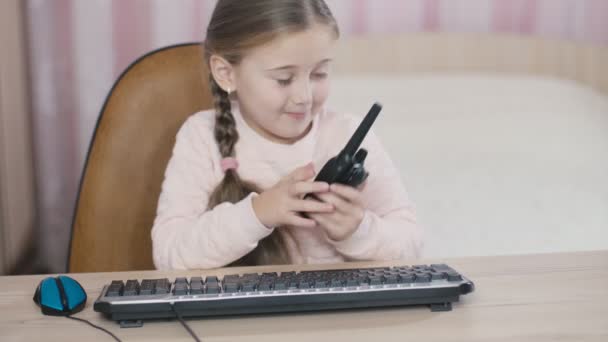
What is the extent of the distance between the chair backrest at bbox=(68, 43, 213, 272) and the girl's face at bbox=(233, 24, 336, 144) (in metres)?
0.24

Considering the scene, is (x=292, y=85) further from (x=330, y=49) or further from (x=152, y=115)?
(x=152, y=115)

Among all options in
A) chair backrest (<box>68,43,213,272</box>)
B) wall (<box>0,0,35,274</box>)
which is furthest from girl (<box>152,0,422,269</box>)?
wall (<box>0,0,35,274</box>)

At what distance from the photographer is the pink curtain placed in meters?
1.88

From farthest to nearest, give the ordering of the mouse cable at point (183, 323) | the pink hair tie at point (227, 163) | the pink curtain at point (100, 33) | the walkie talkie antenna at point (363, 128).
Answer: the pink curtain at point (100, 33) < the pink hair tie at point (227, 163) < the walkie talkie antenna at point (363, 128) < the mouse cable at point (183, 323)

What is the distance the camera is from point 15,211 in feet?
5.74

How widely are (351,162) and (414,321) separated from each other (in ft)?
0.61

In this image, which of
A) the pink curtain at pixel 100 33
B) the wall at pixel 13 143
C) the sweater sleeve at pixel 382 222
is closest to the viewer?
the sweater sleeve at pixel 382 222

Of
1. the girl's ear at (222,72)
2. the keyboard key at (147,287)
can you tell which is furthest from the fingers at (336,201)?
the girl's ear at (222,72)

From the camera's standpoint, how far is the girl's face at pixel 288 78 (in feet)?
3.27

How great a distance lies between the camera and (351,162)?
0.79 m

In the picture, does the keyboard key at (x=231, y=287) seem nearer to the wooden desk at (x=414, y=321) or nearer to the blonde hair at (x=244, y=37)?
the wooden desk at (x=414, y=321)

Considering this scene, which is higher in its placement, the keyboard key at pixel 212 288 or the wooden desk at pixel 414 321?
the keyboard key at pixel 212 288

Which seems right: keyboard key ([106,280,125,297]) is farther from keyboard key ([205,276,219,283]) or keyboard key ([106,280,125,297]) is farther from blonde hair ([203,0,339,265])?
blonde hair ([203,0,339,265])

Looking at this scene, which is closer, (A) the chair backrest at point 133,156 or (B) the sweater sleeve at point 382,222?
(B) the sweater sleeve at point 382,222
